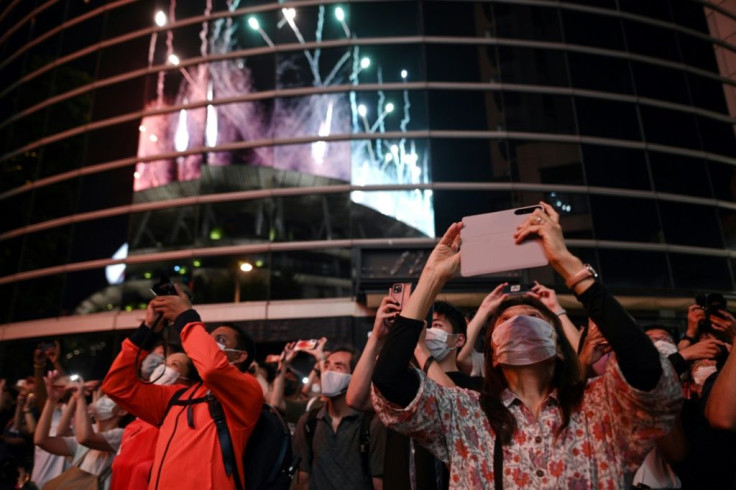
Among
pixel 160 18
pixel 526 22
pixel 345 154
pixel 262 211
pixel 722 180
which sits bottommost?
pixel 262 211

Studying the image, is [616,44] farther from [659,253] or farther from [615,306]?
[615,306]

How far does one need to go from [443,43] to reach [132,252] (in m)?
10.8

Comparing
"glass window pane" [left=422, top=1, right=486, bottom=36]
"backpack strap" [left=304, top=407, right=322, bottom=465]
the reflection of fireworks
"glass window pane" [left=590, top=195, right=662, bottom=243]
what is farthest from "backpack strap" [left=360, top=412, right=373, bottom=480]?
"glass window pane" [left=422, top=1, right=486, bottom=36]

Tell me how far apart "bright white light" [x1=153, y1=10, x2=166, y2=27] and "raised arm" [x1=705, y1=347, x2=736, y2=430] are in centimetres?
1869

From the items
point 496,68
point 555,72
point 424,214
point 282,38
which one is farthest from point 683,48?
point 282,38

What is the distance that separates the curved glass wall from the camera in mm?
14461

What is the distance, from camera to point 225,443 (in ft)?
9.16

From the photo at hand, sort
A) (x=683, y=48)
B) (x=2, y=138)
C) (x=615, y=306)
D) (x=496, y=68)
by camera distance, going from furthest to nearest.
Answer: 1. (x=2, y=138)
2. (x=683, y=48)
3. (x=496, y=68)
4. (x=615, y=306)

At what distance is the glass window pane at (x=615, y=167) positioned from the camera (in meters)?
15.1

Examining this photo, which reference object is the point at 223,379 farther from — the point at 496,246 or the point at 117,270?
the point at 117,270

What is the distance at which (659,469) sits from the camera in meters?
3.49

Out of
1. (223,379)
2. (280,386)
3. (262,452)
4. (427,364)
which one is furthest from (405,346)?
(280,386)

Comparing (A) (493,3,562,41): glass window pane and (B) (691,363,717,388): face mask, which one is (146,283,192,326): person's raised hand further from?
(A) (493,3,562,41): glass window pane

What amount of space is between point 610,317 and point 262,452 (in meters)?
2.09
